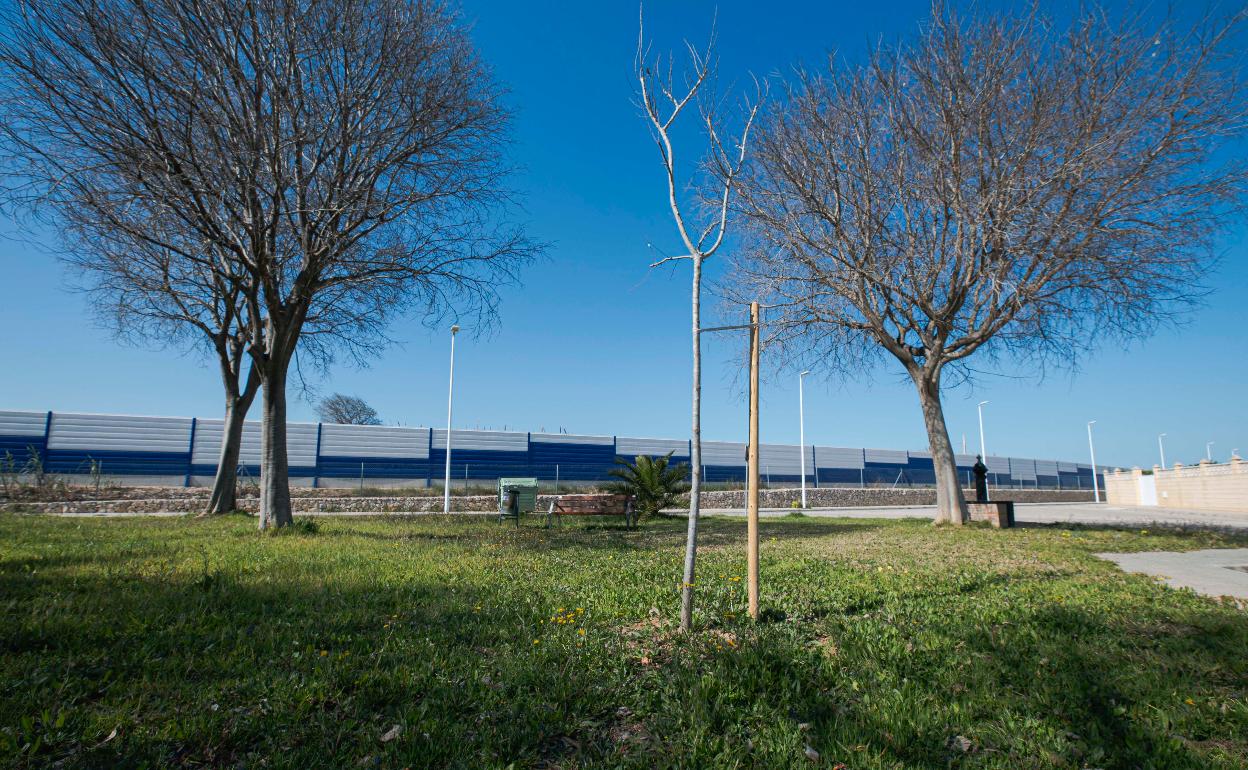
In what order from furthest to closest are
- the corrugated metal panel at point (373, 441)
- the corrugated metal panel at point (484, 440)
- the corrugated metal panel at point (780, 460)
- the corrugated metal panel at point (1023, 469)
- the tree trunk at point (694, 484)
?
the corrugated metal panel at point (1023, 469), the corrugated metal panel at point (780, 460), the corrugated metal panel at point (484, 440), the corrugated metal panel at point (373, 441), the tree trunk at point (694, 484)

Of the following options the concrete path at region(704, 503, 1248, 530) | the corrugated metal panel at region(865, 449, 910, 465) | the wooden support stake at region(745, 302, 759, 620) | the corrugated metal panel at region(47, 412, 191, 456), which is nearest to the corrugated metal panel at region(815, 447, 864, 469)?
the corrugated metal panel at region(865, 449, 910, 465)

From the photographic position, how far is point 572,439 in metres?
35.8

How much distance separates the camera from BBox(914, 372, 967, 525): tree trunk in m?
14.7

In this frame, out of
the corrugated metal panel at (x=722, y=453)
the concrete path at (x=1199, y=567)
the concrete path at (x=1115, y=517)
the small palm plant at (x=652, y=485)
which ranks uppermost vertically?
the corrugated metal panel at (x=722, y=453)

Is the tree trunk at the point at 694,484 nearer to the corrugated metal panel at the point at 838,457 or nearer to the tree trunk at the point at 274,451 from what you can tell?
the tree trunk at the point at 274,451

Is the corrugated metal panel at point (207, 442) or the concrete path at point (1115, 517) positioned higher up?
the corrugated metal panel at point (207, 442)

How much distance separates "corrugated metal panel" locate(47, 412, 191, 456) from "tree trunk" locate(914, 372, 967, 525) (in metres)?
28.2

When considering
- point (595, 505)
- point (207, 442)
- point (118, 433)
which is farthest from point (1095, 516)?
point (118, 433)

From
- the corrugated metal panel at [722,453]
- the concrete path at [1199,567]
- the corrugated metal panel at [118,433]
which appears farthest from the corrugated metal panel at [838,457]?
the corrugated metal panel at [118,433]

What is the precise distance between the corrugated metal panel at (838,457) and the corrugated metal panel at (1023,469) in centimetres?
1648

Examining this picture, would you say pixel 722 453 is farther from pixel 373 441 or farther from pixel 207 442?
pixel 207 442

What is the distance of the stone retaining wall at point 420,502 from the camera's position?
64.1 feet

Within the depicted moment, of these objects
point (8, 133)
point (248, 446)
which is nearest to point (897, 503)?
point (248, 446)

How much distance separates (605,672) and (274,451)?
35.7ft
